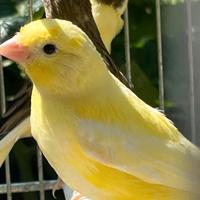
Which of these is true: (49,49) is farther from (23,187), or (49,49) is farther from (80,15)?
(23,187)

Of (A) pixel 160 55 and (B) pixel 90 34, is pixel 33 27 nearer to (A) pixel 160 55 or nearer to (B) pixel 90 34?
(B) pixel 90 34

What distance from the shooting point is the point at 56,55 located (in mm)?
906

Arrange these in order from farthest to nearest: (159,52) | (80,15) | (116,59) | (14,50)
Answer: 1. (116,59)
2. (159,52)
3. (80,15)
4. (14,50)

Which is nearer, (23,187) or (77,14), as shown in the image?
(77,14)

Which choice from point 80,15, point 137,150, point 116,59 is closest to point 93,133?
point 137,150

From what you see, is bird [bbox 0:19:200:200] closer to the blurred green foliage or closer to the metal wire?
the metal wire

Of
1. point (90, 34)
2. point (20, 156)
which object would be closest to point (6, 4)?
point (20, 156)

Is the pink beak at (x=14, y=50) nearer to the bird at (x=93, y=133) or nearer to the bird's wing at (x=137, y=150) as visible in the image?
the bird at (x=93, y=133)

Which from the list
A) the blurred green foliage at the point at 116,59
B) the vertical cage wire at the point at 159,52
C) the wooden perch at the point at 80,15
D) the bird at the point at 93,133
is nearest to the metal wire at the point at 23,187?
the blurred green foliage at the point at 116,59

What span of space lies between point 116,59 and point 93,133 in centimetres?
83

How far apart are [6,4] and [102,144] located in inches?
34.7

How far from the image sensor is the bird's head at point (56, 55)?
89cm

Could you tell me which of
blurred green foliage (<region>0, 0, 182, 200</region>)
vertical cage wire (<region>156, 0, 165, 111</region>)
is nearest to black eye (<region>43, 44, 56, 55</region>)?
vertical cage wire (<region>156, 0, 165, 111</region>)

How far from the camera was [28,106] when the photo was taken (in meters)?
1.36
